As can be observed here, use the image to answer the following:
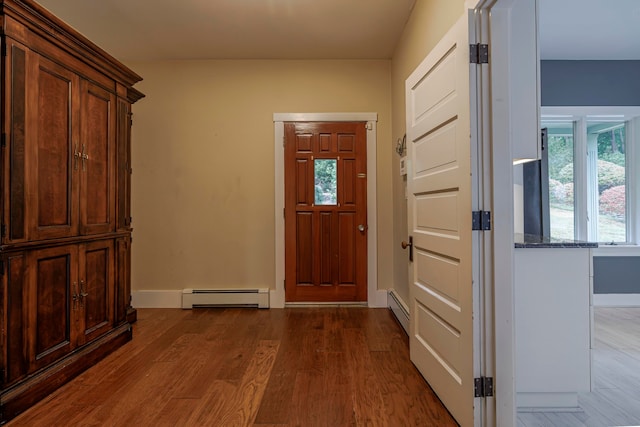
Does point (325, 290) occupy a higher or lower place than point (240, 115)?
lower

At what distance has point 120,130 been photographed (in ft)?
9.26

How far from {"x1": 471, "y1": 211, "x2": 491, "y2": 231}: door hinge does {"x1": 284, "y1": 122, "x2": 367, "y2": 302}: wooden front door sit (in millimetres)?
2314

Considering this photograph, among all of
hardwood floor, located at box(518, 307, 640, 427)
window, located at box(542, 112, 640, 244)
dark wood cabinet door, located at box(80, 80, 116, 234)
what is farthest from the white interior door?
window, located at box(542, 112, 640, 244)

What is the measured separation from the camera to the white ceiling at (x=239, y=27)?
9.41ft

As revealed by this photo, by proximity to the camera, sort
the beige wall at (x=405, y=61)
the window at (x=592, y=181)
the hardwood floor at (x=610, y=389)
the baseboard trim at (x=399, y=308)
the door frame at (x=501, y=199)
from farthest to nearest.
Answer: the window at (x=592, y=181) < the baseboard trim at (x=399, y=308) < the beige wall at (x=405, y=61) < the hardwood floor at (x=610, y=389) < the door frame at (x=501, y=199)

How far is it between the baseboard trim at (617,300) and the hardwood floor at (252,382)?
2648 millimetres

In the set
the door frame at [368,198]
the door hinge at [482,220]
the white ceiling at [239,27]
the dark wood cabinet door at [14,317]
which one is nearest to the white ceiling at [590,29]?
the white ceiling at [239,27]

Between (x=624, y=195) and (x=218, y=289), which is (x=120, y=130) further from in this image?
(x=624, y=195)

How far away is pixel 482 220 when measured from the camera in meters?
1.60

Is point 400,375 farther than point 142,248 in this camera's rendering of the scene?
No

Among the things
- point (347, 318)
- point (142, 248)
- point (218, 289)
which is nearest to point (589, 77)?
point (347, 318)

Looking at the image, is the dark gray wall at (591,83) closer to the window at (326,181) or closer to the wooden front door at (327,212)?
the wooden front door at (327,212)

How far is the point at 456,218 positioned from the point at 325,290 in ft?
7.96

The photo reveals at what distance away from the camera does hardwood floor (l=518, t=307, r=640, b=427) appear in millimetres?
1781
